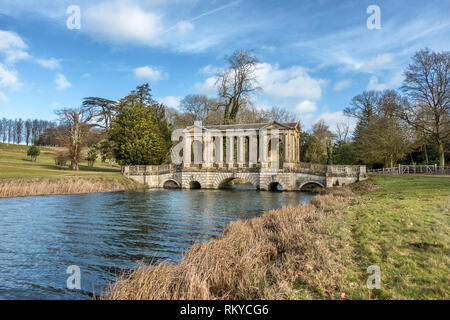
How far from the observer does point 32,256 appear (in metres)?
9.38

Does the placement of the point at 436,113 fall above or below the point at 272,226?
above

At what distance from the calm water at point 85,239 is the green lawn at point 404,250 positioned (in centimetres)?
541

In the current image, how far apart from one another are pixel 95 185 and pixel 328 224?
92.7 ft

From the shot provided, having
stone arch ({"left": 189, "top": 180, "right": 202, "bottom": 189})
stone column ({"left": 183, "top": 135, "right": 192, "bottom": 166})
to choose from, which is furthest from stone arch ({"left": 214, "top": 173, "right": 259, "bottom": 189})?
stone column ({"left": 183, "top": 135, "right": 192, "bottom": 166})

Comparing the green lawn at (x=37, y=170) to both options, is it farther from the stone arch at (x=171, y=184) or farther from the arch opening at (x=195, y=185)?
the arch opening at (x=195, y=185)

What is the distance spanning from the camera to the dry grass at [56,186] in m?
24.5

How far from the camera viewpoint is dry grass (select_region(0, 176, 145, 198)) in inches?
965

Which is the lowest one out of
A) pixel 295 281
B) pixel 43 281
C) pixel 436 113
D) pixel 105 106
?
pixel 43 281

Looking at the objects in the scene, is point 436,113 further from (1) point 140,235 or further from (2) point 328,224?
(1) point 140,235

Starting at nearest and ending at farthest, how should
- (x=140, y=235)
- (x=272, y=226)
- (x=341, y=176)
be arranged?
(x=272, y=226) < (x=140, y=235) < (x=341, y=176)

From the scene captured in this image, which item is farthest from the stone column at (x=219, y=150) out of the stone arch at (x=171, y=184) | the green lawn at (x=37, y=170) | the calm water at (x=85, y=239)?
the calm water at (x=85, y=239)

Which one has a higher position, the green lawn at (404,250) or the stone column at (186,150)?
the stone column at (186,150)

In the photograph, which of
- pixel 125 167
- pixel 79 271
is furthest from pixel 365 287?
pixel 125 167

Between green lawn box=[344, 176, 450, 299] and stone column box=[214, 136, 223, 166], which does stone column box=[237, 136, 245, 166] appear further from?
green lawn box=[344, 176, 450, 299]
